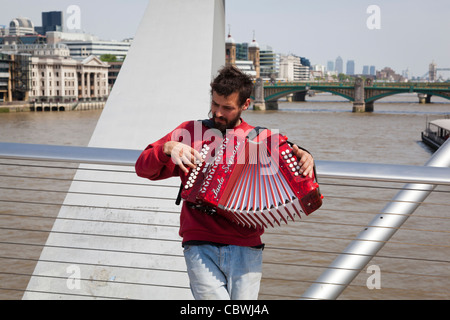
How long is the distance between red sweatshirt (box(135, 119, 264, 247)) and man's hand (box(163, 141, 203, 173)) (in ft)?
0.18

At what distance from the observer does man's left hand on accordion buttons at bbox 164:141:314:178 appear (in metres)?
1.55

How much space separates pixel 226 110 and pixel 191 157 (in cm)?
16

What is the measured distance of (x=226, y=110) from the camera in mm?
1622

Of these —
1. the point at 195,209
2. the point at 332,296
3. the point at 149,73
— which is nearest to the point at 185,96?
the point at 149,73

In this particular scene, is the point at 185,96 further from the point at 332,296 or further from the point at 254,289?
the point at 254,289

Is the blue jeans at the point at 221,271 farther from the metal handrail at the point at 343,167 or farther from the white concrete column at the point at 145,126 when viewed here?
the white concrete column at the point at 145,126

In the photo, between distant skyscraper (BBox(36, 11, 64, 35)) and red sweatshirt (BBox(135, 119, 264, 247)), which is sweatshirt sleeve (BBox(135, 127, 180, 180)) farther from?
distant skyscraper (BBox(36, 11, 64, 35))

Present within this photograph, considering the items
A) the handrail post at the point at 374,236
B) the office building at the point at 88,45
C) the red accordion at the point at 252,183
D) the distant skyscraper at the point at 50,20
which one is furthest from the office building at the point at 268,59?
the red accordion at the point at 252,183

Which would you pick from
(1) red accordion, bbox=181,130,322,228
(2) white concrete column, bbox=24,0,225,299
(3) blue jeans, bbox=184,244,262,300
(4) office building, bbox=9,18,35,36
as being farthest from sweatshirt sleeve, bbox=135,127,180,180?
(4) office building, bbox=9,18,35,36

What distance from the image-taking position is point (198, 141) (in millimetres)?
1685

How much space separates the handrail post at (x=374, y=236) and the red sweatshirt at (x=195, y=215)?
1.56ft

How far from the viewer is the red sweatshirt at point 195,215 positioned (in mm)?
1626

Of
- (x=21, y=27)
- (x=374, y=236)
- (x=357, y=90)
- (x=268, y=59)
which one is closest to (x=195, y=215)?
(x=374, y=236)
